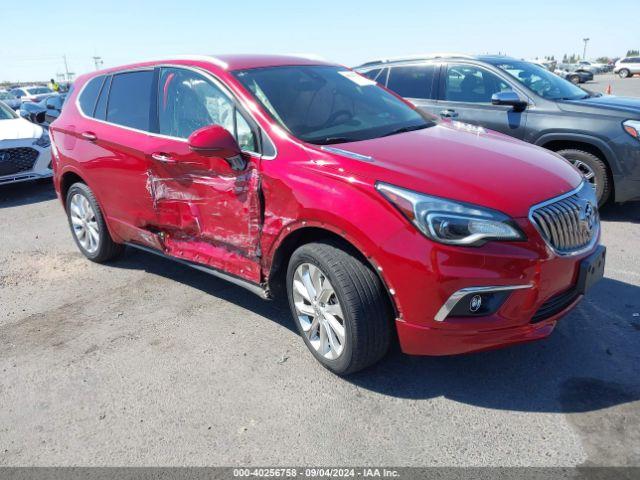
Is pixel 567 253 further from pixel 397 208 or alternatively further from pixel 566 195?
pixel 397 208

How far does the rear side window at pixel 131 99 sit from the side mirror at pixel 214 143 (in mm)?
1092

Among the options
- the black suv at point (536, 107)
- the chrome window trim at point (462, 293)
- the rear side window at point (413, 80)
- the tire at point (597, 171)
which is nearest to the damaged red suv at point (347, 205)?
the chrome window trim at point (462, 293)

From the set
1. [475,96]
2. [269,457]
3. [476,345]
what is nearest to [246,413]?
[269,457]

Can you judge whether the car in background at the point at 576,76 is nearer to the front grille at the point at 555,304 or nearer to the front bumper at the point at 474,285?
the front grille at the point at 555,304

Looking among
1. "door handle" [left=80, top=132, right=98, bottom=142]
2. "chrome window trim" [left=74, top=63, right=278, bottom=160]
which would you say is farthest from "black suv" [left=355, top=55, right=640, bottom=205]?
"door handle" [left=80, top=132, right=98, bottom=142]

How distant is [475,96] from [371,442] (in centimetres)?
509

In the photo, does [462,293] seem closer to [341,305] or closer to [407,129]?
[341,305]

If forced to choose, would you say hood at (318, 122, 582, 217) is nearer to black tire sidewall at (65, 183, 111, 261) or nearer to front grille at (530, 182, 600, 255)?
front grille at (530, 182, 600, 255)

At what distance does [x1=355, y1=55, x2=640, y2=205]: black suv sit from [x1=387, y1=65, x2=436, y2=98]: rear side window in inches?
0.5

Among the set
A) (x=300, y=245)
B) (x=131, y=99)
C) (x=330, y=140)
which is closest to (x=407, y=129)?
(x=330, y=140)

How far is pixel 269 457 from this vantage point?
2.52m

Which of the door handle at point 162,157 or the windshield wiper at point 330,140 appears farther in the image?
the door handle at point 162,157

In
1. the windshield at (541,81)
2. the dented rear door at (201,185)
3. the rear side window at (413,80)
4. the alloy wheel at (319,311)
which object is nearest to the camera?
the alloy wheel at (319,311)

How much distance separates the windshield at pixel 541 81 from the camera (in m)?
6.23
